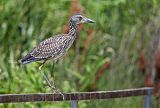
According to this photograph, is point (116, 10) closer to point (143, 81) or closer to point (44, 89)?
point (143, 81)

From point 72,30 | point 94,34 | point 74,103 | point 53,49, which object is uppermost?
point 72,30

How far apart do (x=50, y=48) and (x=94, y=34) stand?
15.4 feet

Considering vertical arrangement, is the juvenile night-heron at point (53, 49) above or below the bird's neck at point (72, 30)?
below

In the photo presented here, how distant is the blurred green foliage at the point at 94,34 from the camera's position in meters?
10.9

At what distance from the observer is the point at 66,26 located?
37.0 ft

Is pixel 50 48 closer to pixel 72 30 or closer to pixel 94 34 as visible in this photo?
pixel 72 30

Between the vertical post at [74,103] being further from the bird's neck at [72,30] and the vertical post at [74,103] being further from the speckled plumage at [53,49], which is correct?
the bird's neck at [72,30]

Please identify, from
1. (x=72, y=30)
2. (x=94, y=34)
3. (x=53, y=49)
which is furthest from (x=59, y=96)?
(x=94, y=34)

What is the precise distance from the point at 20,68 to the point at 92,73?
144cm

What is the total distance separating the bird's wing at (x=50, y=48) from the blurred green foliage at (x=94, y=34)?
10.5 feet

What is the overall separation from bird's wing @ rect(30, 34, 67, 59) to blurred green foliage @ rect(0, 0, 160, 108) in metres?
3.20

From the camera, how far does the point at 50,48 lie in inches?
277

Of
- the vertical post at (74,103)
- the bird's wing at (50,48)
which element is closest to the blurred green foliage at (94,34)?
the bird's wing at (50,48)

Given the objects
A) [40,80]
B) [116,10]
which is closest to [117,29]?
[116,10]
